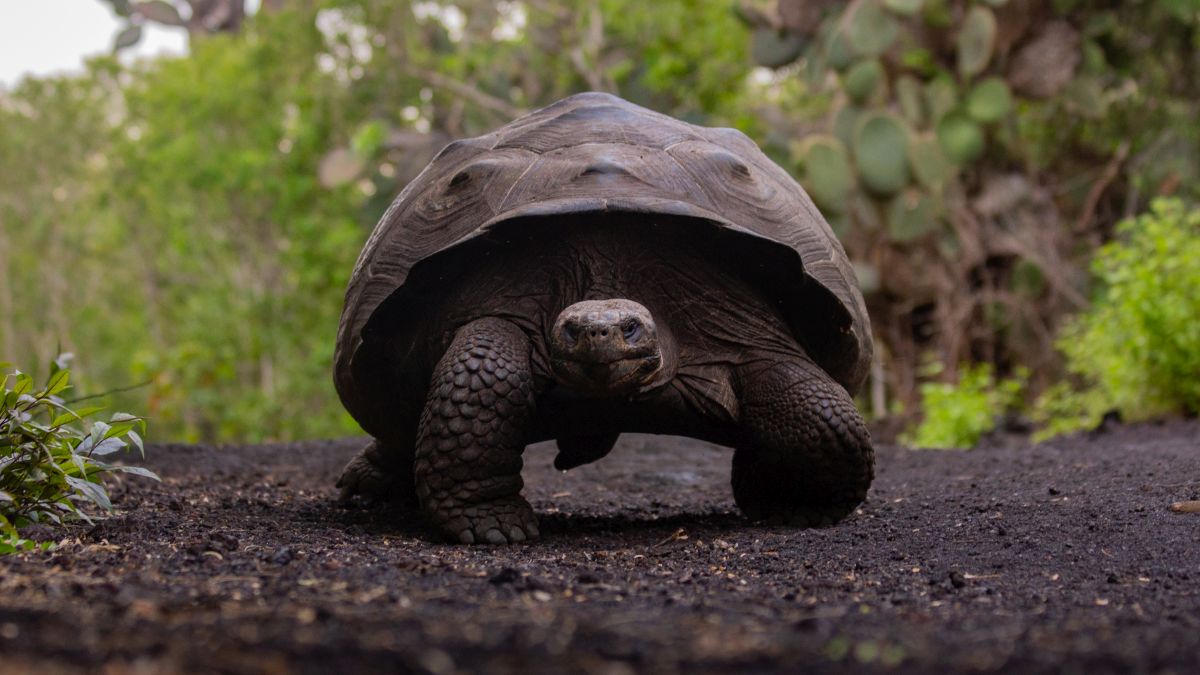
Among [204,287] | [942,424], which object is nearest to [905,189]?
[942,424]

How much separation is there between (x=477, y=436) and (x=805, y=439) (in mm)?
957

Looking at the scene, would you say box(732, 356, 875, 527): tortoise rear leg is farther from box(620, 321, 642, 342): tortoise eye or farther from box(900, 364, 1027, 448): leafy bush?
box(900, 364, 1027, 448): leafy bush

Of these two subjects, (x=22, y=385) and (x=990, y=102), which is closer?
(x=22, y=385)

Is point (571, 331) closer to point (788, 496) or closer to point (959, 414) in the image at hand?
point (788, 496)

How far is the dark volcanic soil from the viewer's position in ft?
5.58

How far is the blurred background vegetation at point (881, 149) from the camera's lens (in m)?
9.52

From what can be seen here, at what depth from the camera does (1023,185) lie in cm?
1170

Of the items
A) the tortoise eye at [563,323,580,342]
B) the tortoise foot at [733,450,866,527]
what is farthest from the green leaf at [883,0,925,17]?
the tortoise eye at [563,323,580,342]

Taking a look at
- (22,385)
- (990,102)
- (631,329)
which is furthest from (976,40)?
(22,385)

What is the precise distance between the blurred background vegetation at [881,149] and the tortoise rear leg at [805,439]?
3.96 meters

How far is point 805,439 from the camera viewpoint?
370cm

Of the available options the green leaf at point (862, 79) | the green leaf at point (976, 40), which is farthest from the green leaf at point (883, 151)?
the green leaf at point (976, 40)

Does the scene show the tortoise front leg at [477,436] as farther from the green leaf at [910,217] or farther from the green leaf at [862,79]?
the green leaf at [862,79]

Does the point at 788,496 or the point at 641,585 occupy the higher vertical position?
the point at 788,496
